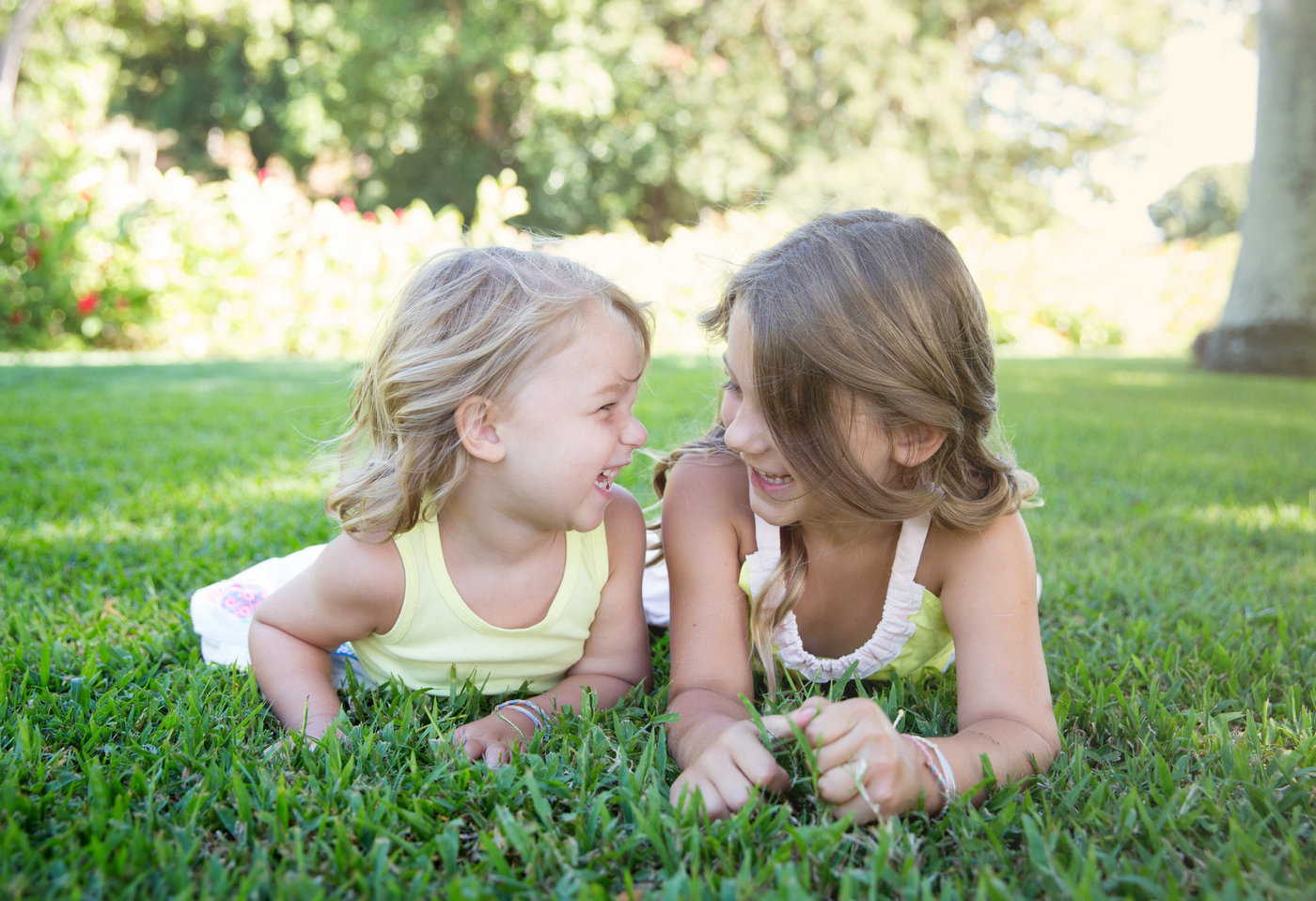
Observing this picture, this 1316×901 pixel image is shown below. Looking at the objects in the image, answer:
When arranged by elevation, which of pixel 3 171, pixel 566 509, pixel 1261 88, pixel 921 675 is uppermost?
pixel 1261 88

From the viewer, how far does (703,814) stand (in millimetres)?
1372

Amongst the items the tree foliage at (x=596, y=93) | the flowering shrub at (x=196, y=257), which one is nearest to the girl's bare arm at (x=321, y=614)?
the flowering shrub at (x=196, y=257)

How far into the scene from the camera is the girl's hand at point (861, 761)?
1.35 meters

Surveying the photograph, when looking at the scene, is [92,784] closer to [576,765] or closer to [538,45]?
[576,765]

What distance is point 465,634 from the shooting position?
1.93 m

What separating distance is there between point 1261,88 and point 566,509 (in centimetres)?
1051

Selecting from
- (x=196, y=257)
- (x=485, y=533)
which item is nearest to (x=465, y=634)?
(x=485, y=533)

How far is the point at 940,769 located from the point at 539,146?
64.0ft

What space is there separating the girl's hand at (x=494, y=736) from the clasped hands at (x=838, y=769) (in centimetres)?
34

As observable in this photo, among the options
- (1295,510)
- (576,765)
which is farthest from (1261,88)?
(576,765)

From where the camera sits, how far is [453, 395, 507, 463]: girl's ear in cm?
183

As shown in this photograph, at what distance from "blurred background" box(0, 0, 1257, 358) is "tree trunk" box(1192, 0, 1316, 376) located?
3208 millimetres

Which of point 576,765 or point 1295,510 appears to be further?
point 1295,510

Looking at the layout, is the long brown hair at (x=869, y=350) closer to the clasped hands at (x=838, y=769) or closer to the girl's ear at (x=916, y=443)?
the girl's ear at (x=916, y=443)
